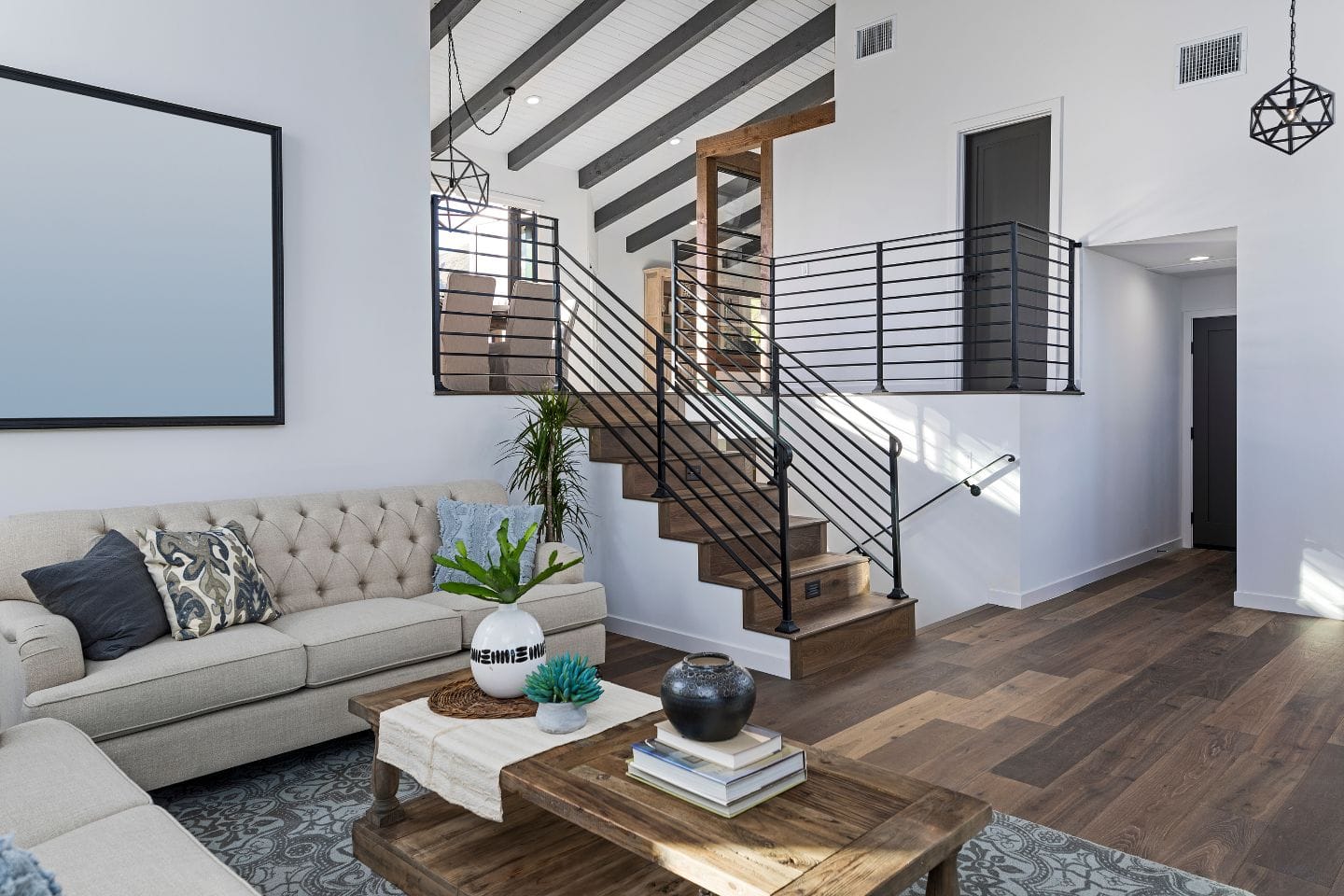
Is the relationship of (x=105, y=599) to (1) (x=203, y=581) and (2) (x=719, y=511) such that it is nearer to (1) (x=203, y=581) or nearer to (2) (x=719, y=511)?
(1) (x=203, y=581)

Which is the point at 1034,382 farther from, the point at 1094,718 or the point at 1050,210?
the point at 1094,718

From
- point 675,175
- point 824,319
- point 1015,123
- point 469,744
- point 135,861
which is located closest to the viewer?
point 135,861

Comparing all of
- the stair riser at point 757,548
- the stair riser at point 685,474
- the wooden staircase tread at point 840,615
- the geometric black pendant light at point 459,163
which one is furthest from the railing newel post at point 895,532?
the geometric black pendant light at point 459,163

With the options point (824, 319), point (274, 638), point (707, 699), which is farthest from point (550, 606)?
point (824, 319)

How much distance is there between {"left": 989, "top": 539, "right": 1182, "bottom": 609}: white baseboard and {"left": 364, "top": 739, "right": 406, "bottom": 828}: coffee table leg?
13.7ft

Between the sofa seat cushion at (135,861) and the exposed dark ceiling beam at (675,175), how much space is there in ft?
27.7

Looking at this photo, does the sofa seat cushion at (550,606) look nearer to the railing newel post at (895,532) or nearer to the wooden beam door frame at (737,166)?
the railing newel post at (895,532)

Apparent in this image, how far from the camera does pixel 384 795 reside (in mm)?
2473

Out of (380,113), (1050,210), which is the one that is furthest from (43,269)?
(1050,210)

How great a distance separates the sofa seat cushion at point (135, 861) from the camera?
62.9 inches

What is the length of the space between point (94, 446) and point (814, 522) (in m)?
3.40

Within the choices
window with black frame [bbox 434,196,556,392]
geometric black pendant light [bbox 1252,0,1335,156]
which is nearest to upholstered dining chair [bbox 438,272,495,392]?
window with black frame [bbox 434,196,556,392]

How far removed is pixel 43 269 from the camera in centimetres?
343

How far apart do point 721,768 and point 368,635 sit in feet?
6.08
